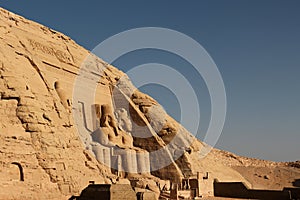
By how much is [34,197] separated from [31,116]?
3.23 meters

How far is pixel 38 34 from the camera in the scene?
88.4 ft

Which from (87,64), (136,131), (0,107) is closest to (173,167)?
(136,131)

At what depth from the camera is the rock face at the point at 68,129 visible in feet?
50.7

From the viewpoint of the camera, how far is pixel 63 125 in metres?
18.1

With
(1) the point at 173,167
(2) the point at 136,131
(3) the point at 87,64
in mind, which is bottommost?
(1) the point at 173,167

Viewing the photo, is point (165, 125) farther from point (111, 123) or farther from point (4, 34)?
point (4, 34)

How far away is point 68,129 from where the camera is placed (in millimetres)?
18312

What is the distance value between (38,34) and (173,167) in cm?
1237

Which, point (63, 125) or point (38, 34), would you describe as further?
point (38, 34)

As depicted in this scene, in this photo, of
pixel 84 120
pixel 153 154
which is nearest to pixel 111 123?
pixel 84 120

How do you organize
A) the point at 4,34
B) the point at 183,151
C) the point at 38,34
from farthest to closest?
the point at 183,151
the point at 38,34
the point at 4,34

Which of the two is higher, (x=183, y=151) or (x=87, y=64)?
(x=87, y=64)

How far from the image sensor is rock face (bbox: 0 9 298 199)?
15453 mm

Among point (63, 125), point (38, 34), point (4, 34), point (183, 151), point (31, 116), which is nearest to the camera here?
point (31, 116)
